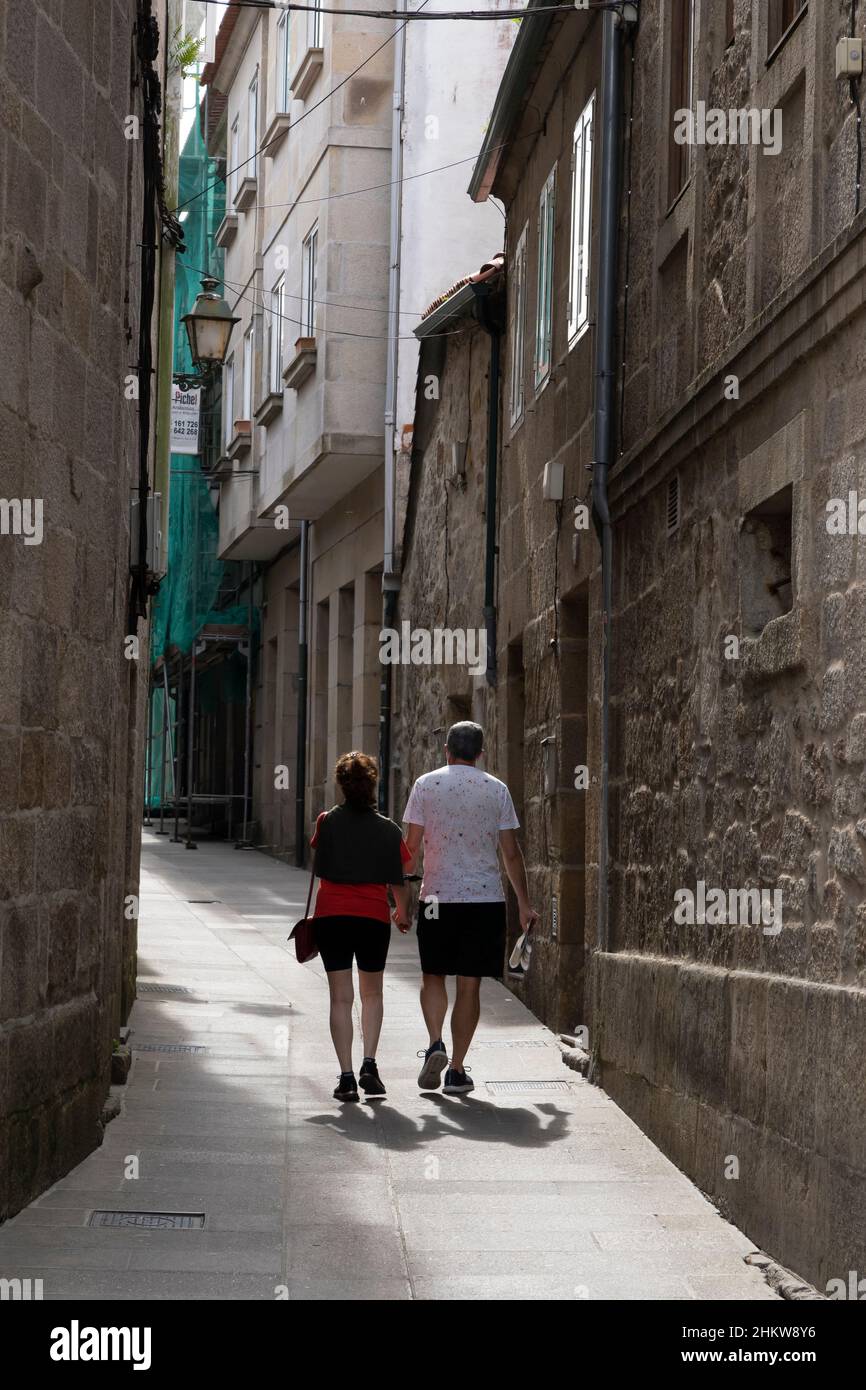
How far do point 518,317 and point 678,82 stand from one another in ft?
14.1

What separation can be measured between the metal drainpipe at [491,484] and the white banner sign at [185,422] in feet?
45.5

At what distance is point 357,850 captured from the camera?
28.7 ft

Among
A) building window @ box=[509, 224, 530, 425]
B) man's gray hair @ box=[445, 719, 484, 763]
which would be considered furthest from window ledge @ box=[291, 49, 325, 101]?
man's gray hair @ box=[445, 719, 484, 763]

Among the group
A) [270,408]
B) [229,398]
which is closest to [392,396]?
[270,408]

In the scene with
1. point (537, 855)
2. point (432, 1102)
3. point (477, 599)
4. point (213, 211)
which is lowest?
point (432, 1102)

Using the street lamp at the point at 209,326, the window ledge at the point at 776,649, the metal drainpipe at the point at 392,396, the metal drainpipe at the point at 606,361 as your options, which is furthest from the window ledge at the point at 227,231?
the window ledge at the point at 776,649

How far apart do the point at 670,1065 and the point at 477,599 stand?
6916 mm

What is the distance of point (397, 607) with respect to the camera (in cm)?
1859

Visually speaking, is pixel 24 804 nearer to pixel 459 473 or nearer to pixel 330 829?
pixel 330 829

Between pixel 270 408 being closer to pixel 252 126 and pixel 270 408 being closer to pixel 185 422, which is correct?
pixel 252 126

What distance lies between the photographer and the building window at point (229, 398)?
26594 millimetres

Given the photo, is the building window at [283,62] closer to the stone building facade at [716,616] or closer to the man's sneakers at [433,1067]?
the stone building facade at [716,616]

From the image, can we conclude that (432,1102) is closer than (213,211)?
Yes
